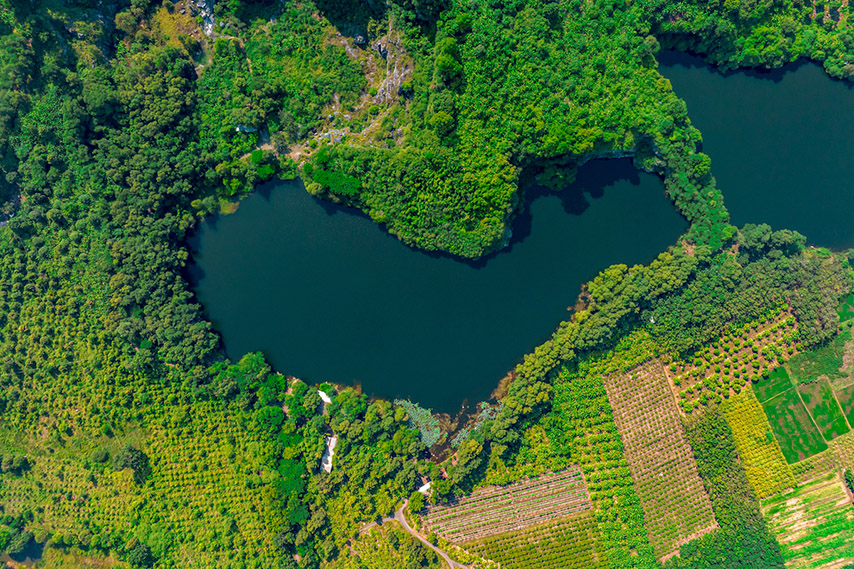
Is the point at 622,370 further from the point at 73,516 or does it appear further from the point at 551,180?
the point at 73,516

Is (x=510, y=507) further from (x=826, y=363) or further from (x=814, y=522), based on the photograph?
(x=826, y=363)

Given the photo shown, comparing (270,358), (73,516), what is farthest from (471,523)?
(73,516)

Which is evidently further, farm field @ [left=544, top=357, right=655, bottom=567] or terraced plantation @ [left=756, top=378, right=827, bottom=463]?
terraced plantation @ [left=756, top=378, right=827, bottom=463]

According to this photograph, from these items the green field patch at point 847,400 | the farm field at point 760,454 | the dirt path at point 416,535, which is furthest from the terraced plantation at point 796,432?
the dirt path at point 416,535

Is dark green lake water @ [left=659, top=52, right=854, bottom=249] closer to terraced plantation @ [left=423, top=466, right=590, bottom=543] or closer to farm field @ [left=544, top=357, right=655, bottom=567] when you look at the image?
farm field @ [left=544, top=357, right=655, bottom=567]

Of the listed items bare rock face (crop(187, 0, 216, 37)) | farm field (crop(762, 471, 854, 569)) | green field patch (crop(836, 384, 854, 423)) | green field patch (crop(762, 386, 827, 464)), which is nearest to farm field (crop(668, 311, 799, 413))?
green field patch (crop(762, 386, 827, 464))

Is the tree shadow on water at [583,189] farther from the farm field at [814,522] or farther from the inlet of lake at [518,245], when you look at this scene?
the farm field at [814,522]

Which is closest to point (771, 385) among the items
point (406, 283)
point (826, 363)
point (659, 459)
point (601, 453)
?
point (826, 363)
